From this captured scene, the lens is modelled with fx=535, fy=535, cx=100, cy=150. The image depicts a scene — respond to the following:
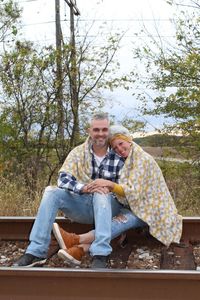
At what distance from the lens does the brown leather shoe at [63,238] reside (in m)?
4.73

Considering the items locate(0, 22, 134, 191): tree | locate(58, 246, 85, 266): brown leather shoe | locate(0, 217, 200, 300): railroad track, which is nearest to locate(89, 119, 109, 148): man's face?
locate(58, 246, 85, 266): brown leather shoe

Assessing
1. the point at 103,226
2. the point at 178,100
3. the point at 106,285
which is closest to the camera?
the point at 106,285

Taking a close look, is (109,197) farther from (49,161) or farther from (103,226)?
(49,161)

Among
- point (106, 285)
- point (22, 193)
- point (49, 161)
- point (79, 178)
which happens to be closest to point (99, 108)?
point (49, 161)

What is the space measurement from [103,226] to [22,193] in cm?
457

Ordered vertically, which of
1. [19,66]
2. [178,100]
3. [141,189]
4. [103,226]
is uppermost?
[19,66]

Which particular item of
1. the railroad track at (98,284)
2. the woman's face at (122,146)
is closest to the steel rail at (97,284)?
the railroad track at (98,284)

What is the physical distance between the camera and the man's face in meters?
4.84

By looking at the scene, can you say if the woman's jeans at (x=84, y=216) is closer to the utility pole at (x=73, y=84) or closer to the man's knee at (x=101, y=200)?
the man's knee at (x=101, y=200)

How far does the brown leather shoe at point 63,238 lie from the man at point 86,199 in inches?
3.4

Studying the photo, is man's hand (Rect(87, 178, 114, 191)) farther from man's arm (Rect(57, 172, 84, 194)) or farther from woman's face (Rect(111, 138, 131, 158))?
woman's face (Rect(111, 138, 131, 158))

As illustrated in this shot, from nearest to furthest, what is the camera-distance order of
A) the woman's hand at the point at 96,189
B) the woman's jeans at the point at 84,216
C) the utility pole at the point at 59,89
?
the woman's jeans at the point at 84,216, the woman's hand at the point at 96,189, the utility pole at the point at 59,89

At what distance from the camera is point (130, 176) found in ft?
15.7

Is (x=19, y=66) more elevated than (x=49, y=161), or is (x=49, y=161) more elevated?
(x=19, y=66)
